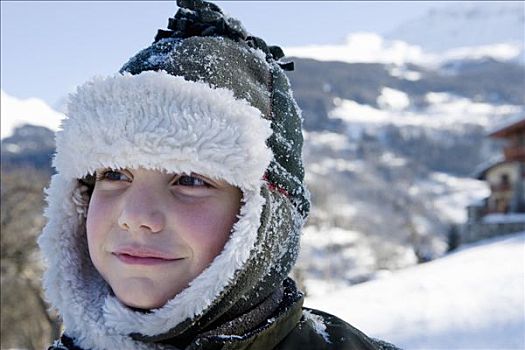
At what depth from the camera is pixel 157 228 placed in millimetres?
907

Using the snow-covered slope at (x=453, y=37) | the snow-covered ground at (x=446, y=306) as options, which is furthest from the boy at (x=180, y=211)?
the snow-covered slope at (x=453, y=37)

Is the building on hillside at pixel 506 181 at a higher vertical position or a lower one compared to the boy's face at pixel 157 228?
higher

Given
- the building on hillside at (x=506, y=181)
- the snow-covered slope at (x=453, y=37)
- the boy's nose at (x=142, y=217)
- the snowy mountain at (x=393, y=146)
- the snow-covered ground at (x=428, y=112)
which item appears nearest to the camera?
the boy's nose at (x=142, y=217)

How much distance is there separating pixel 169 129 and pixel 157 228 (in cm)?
15

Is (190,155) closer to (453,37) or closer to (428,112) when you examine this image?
(428,112)

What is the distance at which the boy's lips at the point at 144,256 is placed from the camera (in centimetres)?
92

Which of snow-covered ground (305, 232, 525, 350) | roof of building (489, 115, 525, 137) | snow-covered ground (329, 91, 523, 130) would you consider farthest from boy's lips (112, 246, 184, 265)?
snow-covered ground (329, 91, 523, 130)

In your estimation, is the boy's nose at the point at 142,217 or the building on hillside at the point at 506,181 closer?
the boy's nose at the point at 142,217

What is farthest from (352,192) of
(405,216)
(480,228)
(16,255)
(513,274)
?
(513,274)

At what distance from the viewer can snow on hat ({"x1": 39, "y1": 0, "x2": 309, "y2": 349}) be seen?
3.10 feet

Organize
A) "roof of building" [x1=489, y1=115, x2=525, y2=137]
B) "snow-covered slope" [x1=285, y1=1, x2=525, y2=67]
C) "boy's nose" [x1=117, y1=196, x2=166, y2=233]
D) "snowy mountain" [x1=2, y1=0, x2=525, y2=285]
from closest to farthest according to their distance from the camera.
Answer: "boy's nose" [x1=117, y1=196, x2=166, y2=233], "roof of building" [x1=489, y1=115, x2=525, y2=137], "snowy mountain" [x1=2, y1=0, x2=525, y2=285], "snow-covered slope" [x1=285, y1=1, x2=525, y2=67]

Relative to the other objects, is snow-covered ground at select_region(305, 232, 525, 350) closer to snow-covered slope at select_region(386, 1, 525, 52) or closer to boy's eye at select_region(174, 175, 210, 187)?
boy's eye at select_region(174, 175, 210, 187)

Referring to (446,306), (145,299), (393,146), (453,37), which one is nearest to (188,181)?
(145,299)

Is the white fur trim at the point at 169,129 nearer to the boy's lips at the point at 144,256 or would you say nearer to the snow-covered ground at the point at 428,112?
the boy's lips at the point at 144,256
